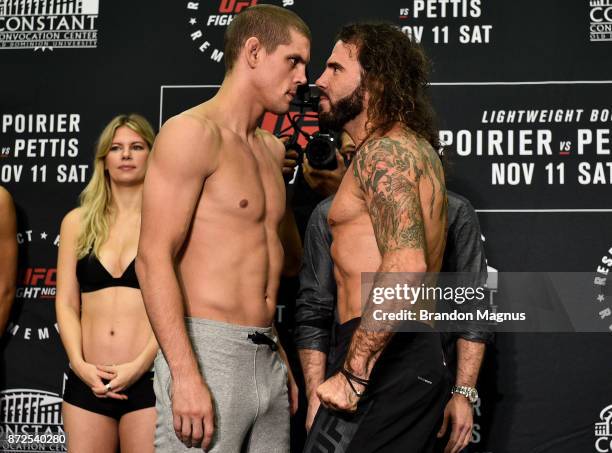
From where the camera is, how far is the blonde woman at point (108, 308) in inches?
103

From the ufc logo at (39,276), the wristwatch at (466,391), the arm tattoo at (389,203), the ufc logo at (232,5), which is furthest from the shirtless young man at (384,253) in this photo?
the ufc logo at (39,276)

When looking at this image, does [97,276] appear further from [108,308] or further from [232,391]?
[232,391]

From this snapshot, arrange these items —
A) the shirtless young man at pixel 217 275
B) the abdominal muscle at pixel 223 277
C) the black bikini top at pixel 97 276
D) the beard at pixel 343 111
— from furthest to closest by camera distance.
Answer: the black bikini top at pixel 97 276
the beard at pixel 343 111
the abdominal muscle at pixel 223 277
the shirtless young man at pixel 217 275

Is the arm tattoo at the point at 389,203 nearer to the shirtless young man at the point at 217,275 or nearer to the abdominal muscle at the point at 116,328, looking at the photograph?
the shirtless young man at the point at 217,275

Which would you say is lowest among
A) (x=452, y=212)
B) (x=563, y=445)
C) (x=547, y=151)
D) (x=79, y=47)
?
(x=563, y=445)

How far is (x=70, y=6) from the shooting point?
326 centimetres

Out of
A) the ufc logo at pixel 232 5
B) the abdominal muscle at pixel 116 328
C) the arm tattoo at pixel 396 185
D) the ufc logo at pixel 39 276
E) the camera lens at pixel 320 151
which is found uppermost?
the ufc logo at pixel 232 5

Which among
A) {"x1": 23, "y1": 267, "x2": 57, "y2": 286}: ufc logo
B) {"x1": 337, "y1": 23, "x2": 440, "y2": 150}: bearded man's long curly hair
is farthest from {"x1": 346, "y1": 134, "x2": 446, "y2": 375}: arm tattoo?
{"x1": 23, "y1": 267, "x2": 57, "y2": 286}: ufc logo

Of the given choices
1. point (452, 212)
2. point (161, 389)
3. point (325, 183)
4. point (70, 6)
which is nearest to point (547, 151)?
point (452, 212)

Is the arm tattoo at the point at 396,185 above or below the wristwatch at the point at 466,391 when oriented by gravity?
above

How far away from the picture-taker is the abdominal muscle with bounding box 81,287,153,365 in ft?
8.85

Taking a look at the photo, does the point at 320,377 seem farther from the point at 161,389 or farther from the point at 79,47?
the point at 79,47

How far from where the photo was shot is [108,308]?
2736mm

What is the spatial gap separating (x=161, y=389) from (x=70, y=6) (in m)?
1.99
